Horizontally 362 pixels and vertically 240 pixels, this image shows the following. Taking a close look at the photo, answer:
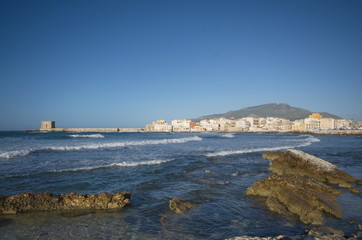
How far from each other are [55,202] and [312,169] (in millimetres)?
11170

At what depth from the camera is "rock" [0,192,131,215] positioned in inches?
232

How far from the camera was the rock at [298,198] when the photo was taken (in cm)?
595

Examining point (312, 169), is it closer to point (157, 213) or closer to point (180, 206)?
point (180, 206)

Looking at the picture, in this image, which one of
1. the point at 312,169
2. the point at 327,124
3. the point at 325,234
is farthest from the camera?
the point at 327,124

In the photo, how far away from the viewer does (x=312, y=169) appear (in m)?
11.3

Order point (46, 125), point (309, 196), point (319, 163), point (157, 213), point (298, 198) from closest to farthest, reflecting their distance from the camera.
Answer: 1. point (157, 213)
2. point (298, 198)
3. point (309, 196)
4. point (319, 163)
5. point (46, 125)

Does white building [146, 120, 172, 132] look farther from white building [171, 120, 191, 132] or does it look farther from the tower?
the tower

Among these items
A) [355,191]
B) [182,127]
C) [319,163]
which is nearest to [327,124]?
[182,127]

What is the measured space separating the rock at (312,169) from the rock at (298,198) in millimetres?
2261

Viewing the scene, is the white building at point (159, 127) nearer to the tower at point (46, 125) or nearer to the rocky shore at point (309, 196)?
the tower at point (46, 125)

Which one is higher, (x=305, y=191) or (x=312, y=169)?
(x=305, y=191)

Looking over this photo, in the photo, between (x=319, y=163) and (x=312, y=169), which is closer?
(x=312, y=169)

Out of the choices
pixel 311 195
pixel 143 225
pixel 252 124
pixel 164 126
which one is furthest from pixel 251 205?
pixel 252 124

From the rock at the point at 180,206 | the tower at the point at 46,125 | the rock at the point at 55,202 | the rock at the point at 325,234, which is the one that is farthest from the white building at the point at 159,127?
the rock at the point at 325,234
